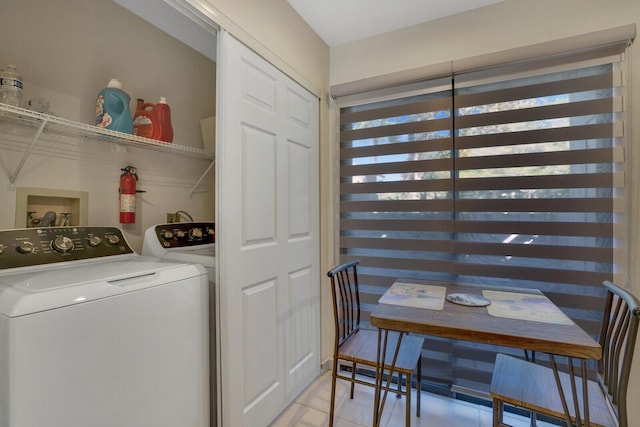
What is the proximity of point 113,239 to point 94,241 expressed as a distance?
0.09 metres

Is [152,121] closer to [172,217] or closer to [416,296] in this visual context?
[172,217]

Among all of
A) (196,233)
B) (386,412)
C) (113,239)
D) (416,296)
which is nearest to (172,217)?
(196,233)

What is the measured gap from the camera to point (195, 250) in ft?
5.79

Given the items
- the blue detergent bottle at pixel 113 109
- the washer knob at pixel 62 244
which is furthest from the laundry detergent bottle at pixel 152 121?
the washer knob at pixel 62 244

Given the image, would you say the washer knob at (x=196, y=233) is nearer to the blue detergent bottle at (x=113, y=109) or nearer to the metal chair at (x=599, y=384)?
the blue detergent bottle at (x=113, y=109)

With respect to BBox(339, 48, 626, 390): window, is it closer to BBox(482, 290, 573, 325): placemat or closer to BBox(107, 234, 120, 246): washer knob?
BBox(482, 290, 573, 325): placemat

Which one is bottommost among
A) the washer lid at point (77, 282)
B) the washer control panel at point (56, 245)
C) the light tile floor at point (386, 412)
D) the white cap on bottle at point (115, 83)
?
the light tile floor at point (386, 412)

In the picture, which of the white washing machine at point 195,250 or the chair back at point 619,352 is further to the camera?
the white washing machine at point 195,250

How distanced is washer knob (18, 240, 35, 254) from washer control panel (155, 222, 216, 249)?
53 cm

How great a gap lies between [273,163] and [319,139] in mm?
639

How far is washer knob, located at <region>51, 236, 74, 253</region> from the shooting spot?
1.28m

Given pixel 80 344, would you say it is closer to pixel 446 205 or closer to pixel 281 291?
pixel 281 291

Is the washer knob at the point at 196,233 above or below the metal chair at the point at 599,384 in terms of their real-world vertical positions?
above

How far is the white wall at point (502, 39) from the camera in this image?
1604 mm
